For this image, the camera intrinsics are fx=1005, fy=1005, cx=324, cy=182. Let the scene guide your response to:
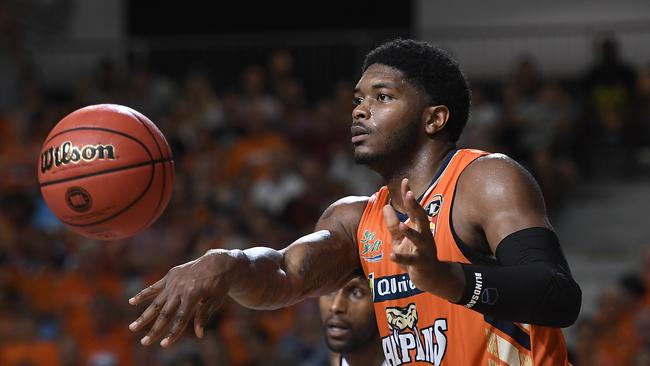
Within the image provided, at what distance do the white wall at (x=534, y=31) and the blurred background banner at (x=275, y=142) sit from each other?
0.02m

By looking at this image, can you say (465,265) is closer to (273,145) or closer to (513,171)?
(513,171)

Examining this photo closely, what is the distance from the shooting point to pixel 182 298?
333cm

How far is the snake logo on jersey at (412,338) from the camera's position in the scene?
148 inches

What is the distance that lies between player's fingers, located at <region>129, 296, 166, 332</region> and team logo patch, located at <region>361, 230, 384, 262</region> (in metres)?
1.01

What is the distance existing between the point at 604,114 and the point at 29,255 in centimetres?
576

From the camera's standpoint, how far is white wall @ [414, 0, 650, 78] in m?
10.8

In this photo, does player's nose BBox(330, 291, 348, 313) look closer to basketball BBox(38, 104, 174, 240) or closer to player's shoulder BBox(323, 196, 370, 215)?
player's shoulder BBox(323, 196, 370, 215)

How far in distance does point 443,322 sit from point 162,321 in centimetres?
108

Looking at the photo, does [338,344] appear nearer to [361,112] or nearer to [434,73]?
[361,112]

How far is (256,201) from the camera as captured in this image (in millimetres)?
9750

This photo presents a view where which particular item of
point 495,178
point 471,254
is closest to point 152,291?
point 471,254

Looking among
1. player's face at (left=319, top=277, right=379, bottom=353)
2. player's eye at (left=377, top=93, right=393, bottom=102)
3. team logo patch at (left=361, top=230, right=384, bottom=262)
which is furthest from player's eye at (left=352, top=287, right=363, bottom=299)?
player's eye at (left=377, top=93, right=393, bottom=102)

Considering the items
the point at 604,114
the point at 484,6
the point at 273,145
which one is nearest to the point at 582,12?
the point at 484,6

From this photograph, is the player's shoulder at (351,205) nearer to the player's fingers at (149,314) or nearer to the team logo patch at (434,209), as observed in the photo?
the team logo patch at (434,209)
